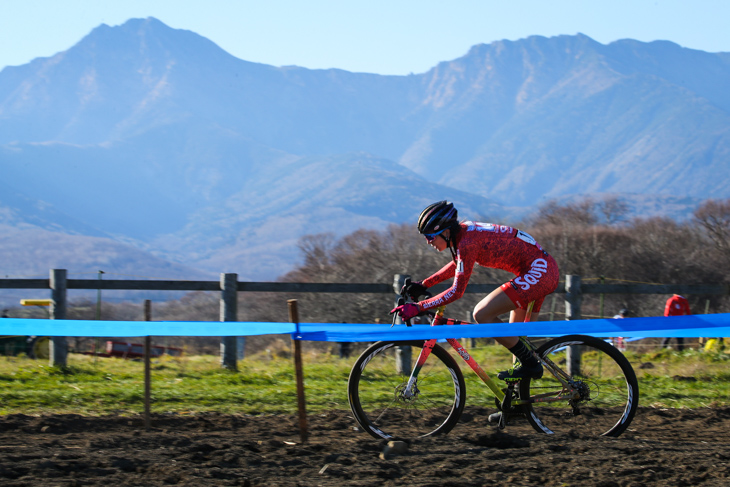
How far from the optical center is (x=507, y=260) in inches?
221

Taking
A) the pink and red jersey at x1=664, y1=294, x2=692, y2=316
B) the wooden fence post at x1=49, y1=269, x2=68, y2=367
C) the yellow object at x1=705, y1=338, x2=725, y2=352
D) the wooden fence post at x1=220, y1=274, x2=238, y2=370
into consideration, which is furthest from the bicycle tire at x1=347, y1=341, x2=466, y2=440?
the pink and red jersey at x1=664, y1=294, x2=692, y2=316

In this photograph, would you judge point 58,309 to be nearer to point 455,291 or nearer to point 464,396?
point 464,396

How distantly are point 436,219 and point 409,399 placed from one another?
1559mm

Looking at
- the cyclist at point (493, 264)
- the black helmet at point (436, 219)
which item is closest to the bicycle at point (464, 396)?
the cyclist at point (493, 264)

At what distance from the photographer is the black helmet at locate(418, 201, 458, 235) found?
5.36 meters

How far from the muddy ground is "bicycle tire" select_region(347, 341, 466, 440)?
182mm

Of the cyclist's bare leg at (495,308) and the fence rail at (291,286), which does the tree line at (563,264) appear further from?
the cyclist's bare leg at (495,308)

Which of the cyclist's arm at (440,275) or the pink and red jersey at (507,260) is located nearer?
the pink and red jersey at (507,260)

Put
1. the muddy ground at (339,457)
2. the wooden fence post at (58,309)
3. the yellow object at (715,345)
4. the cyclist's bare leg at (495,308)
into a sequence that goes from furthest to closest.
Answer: the yellow object at (715,345), the wooden fence post at (58,309), the cyclist's bare leg at (495,308), the muddy ground at (339,457)

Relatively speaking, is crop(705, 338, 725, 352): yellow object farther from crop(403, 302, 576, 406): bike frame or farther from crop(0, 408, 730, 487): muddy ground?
crop(403, 302, 576, 406): bike frame

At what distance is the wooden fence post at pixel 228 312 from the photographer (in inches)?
384

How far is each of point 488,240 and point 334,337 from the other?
1.49m

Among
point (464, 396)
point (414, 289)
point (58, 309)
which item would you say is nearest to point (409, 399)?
point (464, 396)

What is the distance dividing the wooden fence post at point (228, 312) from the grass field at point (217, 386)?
17 cm
